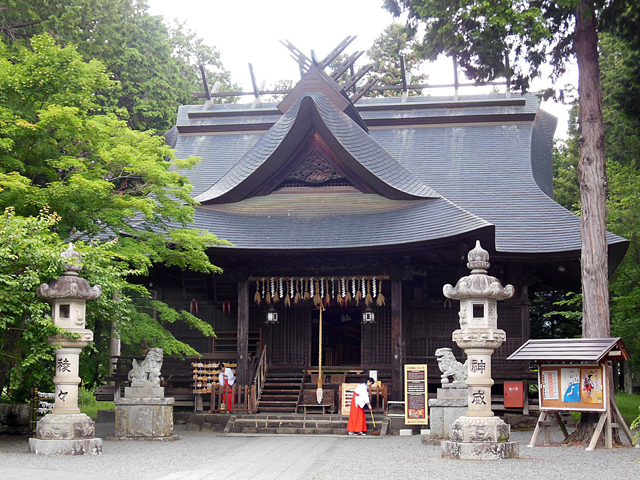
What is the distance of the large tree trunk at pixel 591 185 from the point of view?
13.0 m

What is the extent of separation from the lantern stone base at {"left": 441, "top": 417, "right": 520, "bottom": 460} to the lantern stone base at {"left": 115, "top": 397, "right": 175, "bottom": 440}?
5.58 m

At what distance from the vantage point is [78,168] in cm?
1277

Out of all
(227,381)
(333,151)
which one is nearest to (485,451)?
(227,381)

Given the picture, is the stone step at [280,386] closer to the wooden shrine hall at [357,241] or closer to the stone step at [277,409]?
the wooden shrine hall at [357,241]

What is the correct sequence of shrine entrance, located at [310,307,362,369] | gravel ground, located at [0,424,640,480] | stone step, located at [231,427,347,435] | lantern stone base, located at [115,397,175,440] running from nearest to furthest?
1. gravel ground, located at [0,424,640,480]
2. lantern stone base, located at [115,397,175,440]
3. stone step, located at [231,427,347,435]
4. shrine entrance, located at [310,307,362,369]

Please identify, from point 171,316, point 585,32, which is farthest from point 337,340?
point 585,32

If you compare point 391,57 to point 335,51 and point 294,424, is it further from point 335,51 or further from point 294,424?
point 294,424

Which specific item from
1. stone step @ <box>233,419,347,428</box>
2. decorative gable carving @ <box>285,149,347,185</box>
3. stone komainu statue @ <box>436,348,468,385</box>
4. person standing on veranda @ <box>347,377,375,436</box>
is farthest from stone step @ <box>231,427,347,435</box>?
decorative gable carving @ <box>285,149,347,185</box>

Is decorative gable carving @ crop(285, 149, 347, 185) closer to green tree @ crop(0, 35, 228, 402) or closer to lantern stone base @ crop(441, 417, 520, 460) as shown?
green tree @ crop(0, 35, 228, 402)

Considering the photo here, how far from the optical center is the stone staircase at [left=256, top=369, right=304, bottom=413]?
16.7 metres

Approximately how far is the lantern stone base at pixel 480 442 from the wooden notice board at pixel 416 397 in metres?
4.09

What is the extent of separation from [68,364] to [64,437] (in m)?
1.09

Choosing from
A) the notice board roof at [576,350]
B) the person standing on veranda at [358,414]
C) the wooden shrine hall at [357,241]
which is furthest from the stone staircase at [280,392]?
the notice board roof at [576,350]

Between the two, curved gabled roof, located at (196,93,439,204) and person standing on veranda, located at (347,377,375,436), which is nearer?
person standing on veranda, located at (347,377,375,436)
